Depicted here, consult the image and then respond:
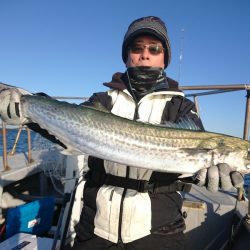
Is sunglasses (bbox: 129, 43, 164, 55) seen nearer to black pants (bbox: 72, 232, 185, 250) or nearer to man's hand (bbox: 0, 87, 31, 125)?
man's hand (bbox: 0, 87, 31, 125)

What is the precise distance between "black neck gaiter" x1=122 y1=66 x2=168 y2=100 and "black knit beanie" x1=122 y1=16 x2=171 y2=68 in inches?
16.2

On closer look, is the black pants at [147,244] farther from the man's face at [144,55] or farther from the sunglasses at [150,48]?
the sunglasses at [150,48]

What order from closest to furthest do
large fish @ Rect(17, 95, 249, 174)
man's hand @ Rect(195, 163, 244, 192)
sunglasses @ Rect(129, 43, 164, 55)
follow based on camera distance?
man's hand @ Rect(195, 163, 244, 192) < large fish @ Rect(17, 95, 249, 174) < sunglasses @ Rect(129, 43, 164, 55)

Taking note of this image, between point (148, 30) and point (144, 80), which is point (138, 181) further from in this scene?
point (148, 30)

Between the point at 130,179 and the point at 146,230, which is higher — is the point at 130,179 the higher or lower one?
the higher one

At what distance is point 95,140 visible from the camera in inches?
127

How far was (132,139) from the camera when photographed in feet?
10.9

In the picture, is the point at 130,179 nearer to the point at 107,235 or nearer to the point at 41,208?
the point at 107,235

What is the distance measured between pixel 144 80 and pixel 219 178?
141cm

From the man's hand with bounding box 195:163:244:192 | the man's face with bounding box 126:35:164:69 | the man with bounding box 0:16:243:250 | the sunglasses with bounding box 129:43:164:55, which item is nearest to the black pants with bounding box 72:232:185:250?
the man with bounding box 0:16:243:250

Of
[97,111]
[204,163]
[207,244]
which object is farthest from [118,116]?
[207,244]

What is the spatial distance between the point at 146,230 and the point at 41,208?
3.85 meters

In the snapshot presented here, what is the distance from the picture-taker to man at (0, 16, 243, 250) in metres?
3.00

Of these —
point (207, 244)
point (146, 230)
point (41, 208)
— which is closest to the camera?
point (146, 230)
